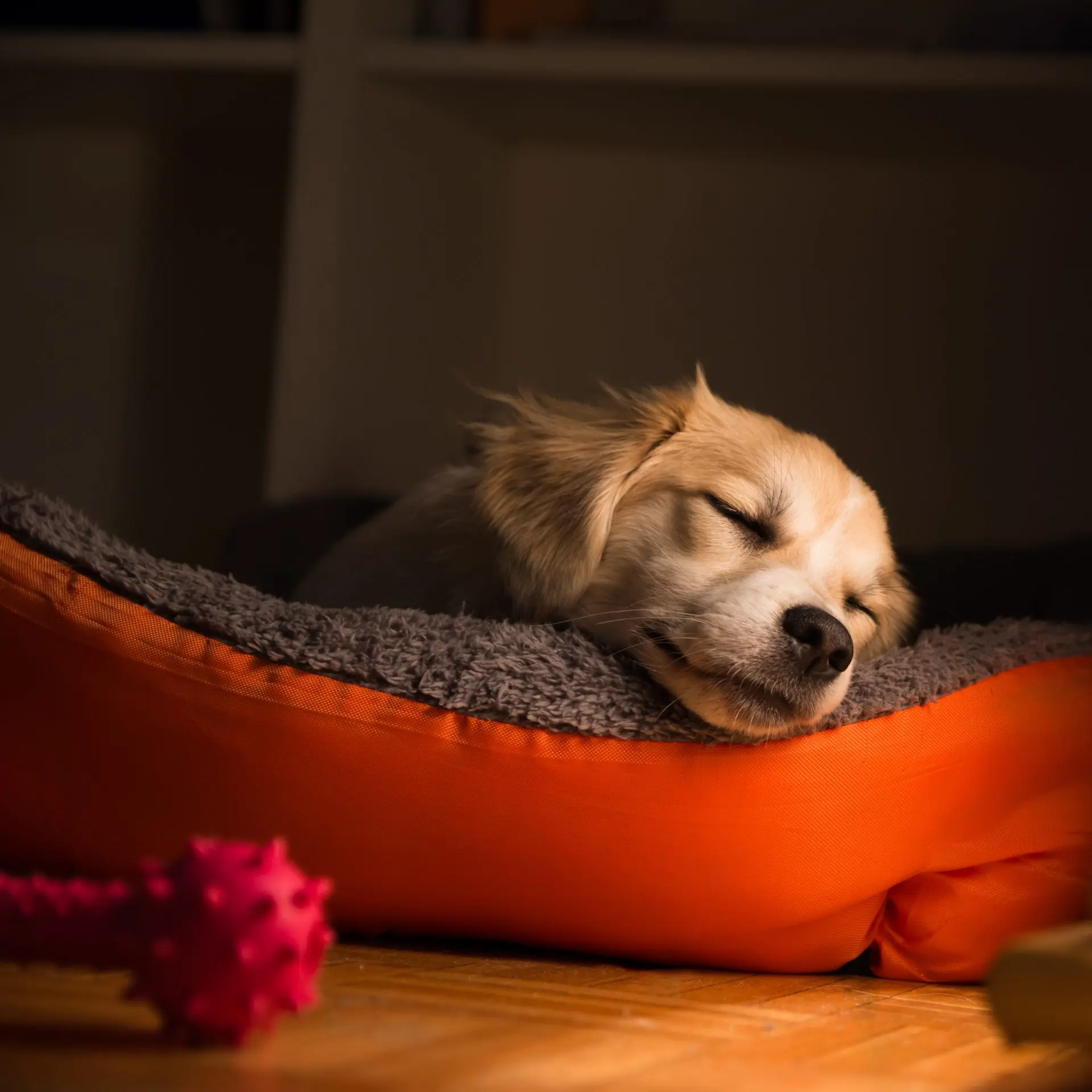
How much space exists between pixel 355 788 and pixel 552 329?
2.17 meters

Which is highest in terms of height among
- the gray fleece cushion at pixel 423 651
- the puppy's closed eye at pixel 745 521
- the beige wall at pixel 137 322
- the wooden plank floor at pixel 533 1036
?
the beige wall at pixel 137 322

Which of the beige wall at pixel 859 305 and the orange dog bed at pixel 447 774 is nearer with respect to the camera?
the orange dog bed at pixel 447 774

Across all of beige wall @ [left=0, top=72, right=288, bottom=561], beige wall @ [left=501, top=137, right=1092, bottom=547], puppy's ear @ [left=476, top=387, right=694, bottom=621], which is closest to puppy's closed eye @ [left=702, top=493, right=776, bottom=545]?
puppy's ear @ [left=476, top=387, right=694, bottom=621]

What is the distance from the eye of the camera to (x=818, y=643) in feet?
4.26

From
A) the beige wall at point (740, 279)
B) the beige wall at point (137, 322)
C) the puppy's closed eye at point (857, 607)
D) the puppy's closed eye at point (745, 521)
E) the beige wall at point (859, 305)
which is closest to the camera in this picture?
the puppy's closed eye at point (745, 521)

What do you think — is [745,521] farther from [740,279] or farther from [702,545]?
[740,279]

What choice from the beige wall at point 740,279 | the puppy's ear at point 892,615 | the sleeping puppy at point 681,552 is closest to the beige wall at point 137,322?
the beige wall at point 740,279

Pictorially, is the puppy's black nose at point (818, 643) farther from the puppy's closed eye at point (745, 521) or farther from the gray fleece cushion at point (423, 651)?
the puppy's closed eye at point (745, 521)

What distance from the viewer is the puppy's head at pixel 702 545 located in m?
1.30

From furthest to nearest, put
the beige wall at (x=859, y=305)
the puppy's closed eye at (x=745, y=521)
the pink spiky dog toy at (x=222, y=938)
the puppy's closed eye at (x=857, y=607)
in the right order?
the beige wall at (x=859, y=305), the puppy's closed eye at (x=857, y=607), the puppy's closed eye at (x=745, y=521), the pink spiky dog toy at (x=222, y=938)

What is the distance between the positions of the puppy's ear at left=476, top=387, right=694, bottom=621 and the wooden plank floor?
42 centimetres

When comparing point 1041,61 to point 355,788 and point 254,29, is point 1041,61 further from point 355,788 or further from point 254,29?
point 355,788

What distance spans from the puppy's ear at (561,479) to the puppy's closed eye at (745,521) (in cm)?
12

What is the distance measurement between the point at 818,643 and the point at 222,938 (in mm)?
696
